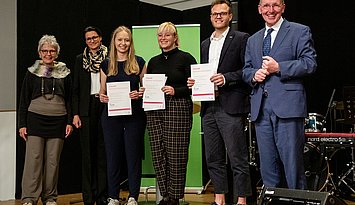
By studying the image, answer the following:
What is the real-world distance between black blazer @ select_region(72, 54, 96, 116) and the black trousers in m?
0.04

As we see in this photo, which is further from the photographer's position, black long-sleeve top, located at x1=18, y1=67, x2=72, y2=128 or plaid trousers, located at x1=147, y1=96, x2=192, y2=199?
black long-sleeve top, located at x1=18, y1=67, x2=72, y2=128

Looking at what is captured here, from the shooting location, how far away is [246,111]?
3246 mm

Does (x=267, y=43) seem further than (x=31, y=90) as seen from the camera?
No

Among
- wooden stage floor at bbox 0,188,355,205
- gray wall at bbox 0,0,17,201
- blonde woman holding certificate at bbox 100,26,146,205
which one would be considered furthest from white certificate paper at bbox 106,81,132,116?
gray wall at bbox 0,0,17,201

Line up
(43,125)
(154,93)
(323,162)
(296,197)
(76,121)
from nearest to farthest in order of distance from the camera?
(296,197), (154,93), (43,125), (76,121), (323,162)

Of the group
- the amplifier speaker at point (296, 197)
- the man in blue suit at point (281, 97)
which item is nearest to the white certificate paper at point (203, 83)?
the man in blue suit at point (281, 97)

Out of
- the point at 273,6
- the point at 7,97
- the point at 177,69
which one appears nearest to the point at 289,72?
the point at 273,6

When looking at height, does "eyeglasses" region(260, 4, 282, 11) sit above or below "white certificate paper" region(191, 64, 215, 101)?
above

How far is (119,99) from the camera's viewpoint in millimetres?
3639

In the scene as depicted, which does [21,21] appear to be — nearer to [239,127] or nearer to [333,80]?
Result: [239,127]

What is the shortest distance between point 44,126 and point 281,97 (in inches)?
83.9

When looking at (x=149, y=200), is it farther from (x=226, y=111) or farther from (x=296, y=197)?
(x=296, y=197)

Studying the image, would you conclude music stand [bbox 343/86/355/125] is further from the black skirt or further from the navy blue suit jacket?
the black skirt

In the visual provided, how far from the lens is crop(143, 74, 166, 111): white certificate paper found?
3.54m
